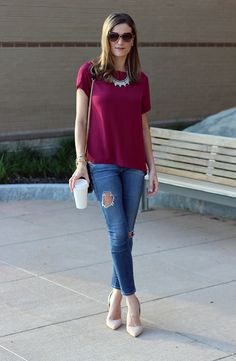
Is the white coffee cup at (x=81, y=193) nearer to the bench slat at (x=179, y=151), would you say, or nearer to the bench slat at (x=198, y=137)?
the bench slat at (x=198, y=137)

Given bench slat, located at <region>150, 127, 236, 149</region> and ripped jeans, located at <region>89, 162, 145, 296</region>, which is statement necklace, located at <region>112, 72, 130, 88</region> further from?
bench slat, located at <region>150, 127, 236, 149</region>

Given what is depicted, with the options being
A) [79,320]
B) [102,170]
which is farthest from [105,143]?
[79,320]

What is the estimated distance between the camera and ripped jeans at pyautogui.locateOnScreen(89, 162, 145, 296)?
501 cm

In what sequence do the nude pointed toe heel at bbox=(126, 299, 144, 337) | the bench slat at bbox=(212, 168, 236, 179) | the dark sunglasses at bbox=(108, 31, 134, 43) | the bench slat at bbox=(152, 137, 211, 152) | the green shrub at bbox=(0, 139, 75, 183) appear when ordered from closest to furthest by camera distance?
the dark sunglasses at bbox=(108, 31, 134, 43)
the nude pointed toe heel at bbox=(126, 299, 144, 337)
the bench slat at bbox=(212, 168, 236, 179)
the bench slat at bbox=(152, 137, 211, 152)
the green shrub at bbox=(0, 139, 75, 183)

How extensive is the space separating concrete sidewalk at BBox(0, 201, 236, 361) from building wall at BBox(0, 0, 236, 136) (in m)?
3.25

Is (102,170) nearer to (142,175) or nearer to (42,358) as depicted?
(142,175)

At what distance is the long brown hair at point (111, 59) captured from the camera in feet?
16.4

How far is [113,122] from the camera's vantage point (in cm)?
499

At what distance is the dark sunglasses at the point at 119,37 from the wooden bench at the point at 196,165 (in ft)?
9.64

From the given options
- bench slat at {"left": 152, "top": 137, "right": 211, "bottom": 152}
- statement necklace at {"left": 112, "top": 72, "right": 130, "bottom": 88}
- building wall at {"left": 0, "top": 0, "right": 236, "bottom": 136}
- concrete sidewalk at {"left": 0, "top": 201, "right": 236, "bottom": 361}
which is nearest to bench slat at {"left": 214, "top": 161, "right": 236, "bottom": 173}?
bench slat at {"left": 152, "top": 137, "right": 211, "bottom": 152}

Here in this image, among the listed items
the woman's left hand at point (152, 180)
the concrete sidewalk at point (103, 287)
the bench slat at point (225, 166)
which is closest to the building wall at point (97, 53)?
the concrete sidewalk at point (103, 287)

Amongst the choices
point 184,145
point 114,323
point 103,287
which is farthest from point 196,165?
point 114,323

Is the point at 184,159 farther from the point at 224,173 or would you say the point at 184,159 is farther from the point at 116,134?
the point at 116,134

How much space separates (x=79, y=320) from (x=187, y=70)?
8.93 metres
